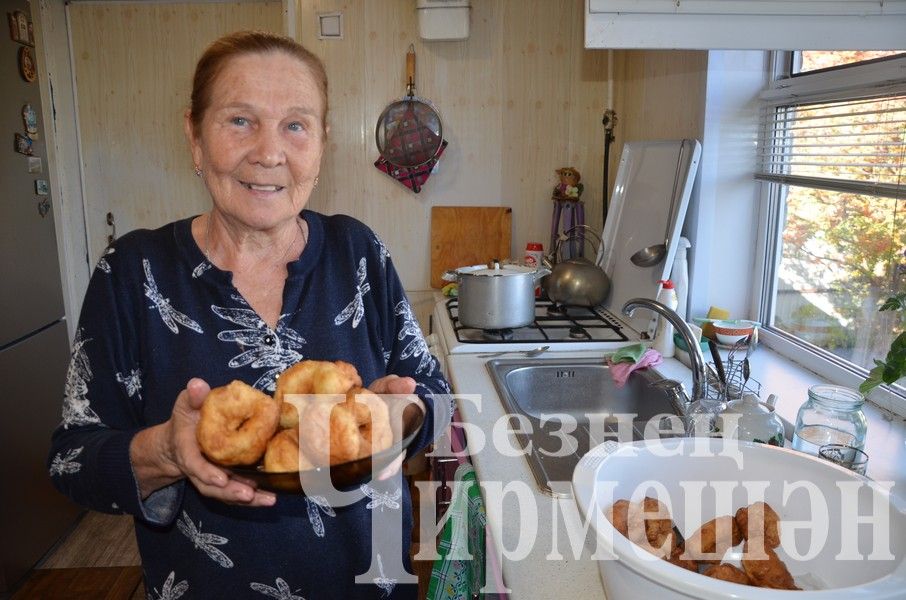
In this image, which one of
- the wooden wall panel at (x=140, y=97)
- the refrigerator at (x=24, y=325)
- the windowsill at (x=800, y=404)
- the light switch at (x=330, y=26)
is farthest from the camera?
the wooden wall panel at (x=140, y=97)

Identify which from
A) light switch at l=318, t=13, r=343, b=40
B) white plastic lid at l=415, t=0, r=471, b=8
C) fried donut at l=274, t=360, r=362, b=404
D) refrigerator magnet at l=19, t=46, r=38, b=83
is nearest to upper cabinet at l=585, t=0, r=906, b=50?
fried donut at l=274, t=360, r=362, b=404

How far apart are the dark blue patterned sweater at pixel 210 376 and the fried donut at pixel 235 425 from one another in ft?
0.88

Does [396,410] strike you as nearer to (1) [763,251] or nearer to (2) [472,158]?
(1) [763,251]

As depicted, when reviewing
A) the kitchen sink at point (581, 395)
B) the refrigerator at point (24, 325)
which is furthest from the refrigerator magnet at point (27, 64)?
the kitchen sink at point (581, 395)

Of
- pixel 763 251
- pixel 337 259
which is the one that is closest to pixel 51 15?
pixel 337 259

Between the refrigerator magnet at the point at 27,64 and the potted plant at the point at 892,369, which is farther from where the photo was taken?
the refrigerator magnet at the point at 27,64

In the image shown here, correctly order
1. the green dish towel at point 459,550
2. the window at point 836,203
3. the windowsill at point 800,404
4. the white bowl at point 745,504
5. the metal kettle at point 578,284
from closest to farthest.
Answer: the white bowl at point 745,504, the windowsill at point 800,404, the green dish towel at point 459,550, the window at point 836,203, the metal kettle at point 578,284

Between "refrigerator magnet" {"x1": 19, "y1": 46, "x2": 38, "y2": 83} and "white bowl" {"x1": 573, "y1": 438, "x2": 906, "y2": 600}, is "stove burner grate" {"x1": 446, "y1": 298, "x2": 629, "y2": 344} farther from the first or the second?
"refrigerator magnet" {"x1": 19, "y1": 46, "x2": 38, "y2": 83}

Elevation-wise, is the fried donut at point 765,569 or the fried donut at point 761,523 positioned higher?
the fried donut at point 761,523

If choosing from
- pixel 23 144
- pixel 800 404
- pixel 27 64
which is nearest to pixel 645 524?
pixel 800 404

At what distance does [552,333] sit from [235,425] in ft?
4.90

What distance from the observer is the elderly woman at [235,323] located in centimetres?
99

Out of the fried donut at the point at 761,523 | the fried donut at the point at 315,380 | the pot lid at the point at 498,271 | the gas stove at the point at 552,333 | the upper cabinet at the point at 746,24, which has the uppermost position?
the upper cabinet at the point at 746,24

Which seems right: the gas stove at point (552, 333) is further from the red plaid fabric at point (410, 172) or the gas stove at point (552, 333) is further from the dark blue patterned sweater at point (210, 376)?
the dark blue patterned sweater at point (210, 376)
